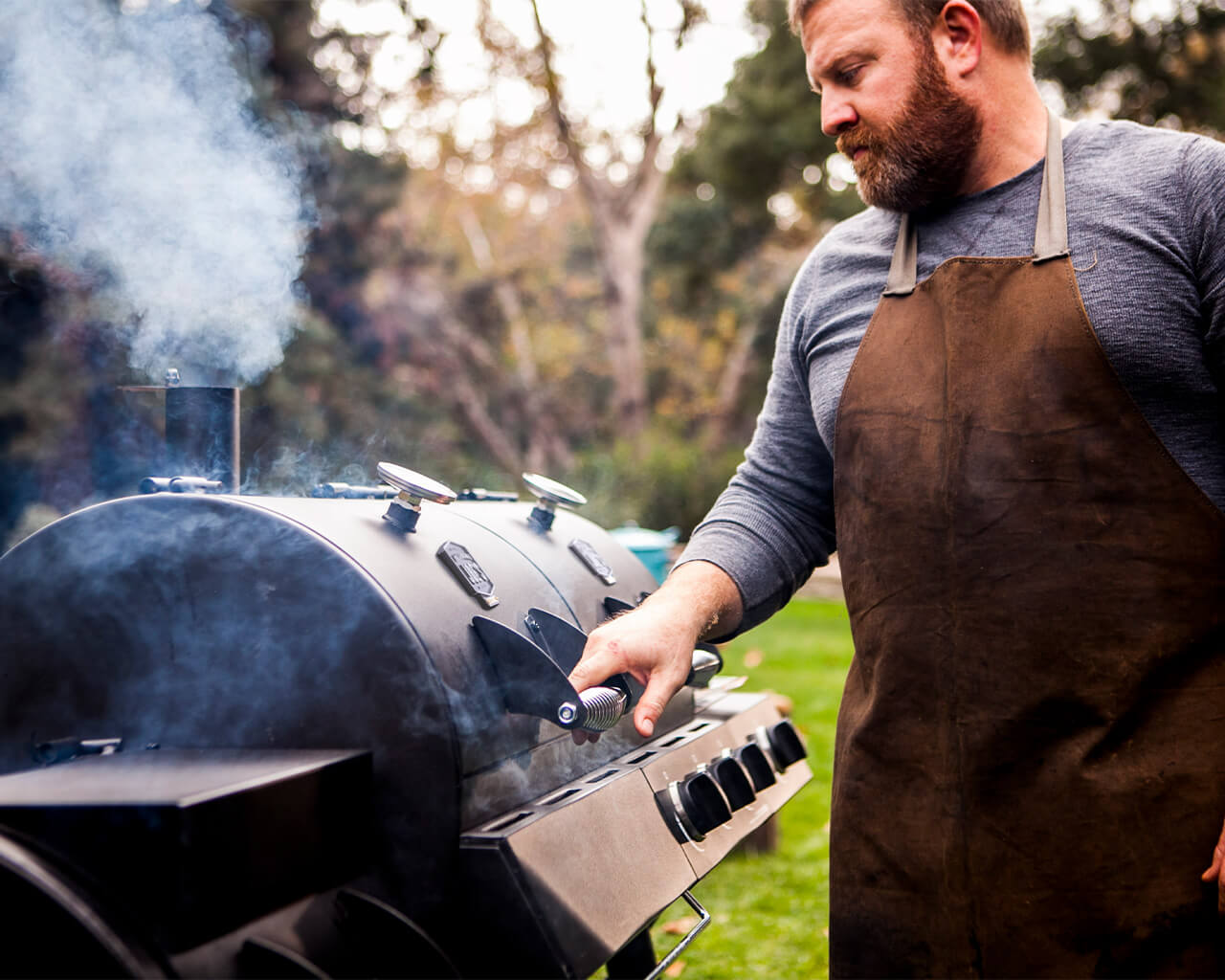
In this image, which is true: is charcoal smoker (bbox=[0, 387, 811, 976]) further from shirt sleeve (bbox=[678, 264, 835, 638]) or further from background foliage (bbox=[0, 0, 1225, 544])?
background foliage (bbox=[0, 0, 1225, 544])

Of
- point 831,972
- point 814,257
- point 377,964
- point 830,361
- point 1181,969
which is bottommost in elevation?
point 831,972

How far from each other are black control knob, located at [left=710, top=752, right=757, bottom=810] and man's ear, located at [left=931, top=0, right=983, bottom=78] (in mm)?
1219

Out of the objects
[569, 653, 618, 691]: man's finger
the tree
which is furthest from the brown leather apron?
the tree

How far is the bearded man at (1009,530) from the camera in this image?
1470 millimetres

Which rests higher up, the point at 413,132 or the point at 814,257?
the point at 413,132

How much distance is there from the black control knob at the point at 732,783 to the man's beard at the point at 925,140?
1.02 m

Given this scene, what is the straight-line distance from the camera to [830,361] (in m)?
1.86

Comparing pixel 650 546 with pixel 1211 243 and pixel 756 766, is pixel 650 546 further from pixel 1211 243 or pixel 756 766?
pixel 1211 243

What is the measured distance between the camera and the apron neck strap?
5.29 feet

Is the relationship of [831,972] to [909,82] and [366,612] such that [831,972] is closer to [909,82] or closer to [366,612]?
[366,612]

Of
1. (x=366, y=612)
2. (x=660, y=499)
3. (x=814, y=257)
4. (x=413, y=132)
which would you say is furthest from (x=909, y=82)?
(x=413, y=132)

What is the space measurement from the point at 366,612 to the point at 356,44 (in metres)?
12.3

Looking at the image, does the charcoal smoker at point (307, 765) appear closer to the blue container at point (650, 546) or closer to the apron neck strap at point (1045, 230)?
the apron neck strap at point (1045, 230)

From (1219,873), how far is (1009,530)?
53 centimetres
